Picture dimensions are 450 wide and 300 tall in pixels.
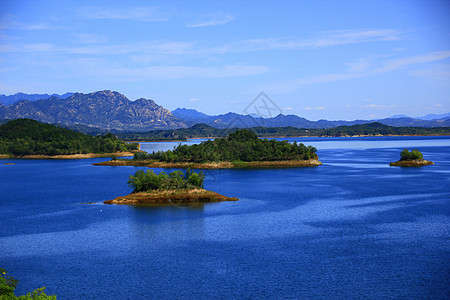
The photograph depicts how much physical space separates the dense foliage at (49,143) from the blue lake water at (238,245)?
322ft

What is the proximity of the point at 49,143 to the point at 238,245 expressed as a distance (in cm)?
14899

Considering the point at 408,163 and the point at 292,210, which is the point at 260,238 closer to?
the point at 292,210

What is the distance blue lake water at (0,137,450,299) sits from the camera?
103ft

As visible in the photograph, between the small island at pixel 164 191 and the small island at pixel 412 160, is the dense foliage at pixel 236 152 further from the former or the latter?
the small island at pixel 164 191

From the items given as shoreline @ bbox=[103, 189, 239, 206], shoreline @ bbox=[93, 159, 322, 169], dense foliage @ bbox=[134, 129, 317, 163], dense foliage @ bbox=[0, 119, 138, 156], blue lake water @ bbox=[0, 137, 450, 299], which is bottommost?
blue lake water @ bbox=[0, 137, 450, 299]

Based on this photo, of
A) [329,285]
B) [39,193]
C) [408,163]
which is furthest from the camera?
[408,163]

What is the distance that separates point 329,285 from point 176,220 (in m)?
24.5

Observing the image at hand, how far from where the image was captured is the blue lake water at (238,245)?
1239 inches

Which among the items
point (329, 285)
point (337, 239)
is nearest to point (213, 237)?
point (337, 239)

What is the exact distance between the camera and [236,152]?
129 m

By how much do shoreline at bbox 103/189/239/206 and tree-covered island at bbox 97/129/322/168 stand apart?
51.1m

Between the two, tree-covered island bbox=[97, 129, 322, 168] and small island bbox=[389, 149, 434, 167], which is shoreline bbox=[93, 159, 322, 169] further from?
small island bbox=[389, 149, 434, 167]

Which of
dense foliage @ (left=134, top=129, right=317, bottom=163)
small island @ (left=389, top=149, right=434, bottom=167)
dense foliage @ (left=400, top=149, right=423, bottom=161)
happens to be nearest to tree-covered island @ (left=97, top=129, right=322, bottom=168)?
dense foliage @ (left=134, top=129, right=317, bottom=163)

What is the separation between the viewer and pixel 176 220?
51750 mm
